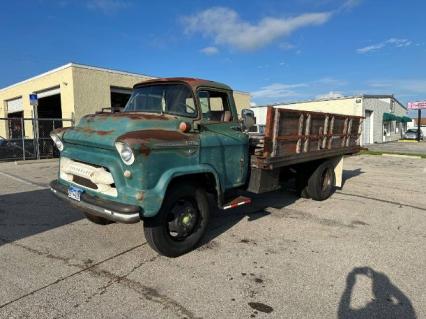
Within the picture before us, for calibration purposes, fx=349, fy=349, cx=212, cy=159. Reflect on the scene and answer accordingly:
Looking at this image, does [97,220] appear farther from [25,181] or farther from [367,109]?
[367,109]

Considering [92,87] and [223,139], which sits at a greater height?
[92,87]

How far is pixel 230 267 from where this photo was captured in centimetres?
427

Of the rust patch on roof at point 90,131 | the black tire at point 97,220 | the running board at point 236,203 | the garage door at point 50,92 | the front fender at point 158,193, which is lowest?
the black tire at point 97,220

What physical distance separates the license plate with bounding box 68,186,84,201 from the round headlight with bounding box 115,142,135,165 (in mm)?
974

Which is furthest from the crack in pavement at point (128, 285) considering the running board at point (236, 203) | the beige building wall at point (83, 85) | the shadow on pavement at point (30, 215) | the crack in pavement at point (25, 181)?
the beige building wall at point (83, 85)

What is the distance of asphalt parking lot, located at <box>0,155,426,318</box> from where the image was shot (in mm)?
3369

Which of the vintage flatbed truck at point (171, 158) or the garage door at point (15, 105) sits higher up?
the garage door at point (15, 105)

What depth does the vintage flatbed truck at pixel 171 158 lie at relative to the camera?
156 inches

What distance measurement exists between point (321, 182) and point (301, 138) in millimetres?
1967

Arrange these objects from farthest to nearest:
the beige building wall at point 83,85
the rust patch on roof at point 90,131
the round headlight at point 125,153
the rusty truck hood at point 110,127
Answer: the beige building wall at point 83,85 → the rust patch on roof at point 90,131 → the rusty truck hood at point 110,127 → the round headlight at point 125,153

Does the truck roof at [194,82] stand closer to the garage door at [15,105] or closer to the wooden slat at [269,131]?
the wooden slat at [269,131]

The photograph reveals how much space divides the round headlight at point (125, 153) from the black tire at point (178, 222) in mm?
691

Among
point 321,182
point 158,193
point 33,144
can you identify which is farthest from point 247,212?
point 33,144

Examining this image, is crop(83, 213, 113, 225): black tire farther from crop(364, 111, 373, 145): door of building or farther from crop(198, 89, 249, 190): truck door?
crop(364, 111, 373, 145): door of building
